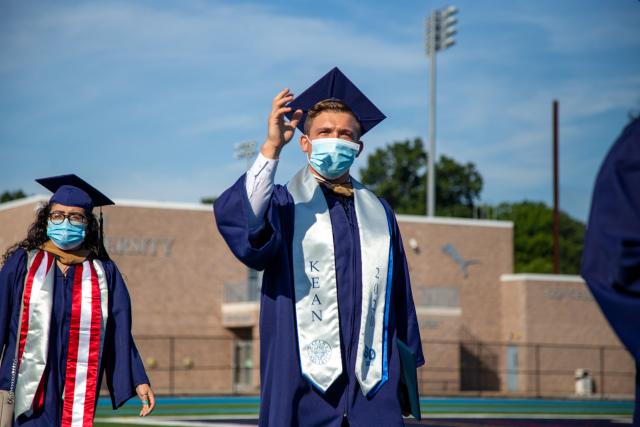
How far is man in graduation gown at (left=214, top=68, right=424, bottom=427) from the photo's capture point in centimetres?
491

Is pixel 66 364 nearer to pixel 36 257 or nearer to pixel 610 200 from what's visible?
pixel 36 257

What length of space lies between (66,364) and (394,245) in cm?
207

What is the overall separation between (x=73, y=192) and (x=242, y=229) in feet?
6.95

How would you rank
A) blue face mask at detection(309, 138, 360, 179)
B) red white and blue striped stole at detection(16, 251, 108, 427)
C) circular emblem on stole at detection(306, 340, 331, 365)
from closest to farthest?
1. circular emblem on stole at detection(306, 340, 331, 365)
2. blue face mask at detection(309, 138, 360, 179)
3. red white and blue striped stole at detection(16, 251, 108, 427)

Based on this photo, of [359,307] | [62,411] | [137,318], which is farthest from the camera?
[137,318]

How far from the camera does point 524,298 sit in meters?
46.0

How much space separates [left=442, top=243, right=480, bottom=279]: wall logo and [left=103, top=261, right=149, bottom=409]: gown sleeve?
40322 millimetres

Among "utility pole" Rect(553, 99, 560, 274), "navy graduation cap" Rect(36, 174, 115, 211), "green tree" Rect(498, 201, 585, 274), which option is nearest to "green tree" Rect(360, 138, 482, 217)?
"green tree" Rect(498, 201, 585, 274)

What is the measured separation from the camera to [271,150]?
495 cm

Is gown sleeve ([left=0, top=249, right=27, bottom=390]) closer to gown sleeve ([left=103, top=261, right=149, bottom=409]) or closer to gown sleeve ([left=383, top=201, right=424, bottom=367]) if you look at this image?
gown sleeve ([left=103, top=261, right=149, bottom=409])

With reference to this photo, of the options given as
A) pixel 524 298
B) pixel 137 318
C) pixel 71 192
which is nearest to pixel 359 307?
pixel 71 192

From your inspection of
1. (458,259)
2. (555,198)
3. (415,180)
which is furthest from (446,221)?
(415,180)

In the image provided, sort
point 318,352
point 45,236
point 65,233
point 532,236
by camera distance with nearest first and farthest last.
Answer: point 318,352 < point 65,233 < point 45,236 < point 532,236

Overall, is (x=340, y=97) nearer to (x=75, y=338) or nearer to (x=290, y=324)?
(x=290, y=324)
